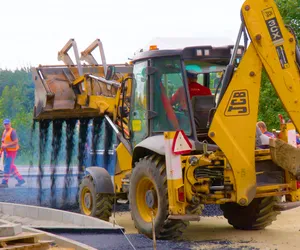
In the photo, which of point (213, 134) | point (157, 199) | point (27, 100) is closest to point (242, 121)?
point (213, 134)

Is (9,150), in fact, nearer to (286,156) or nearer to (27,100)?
(286,156)

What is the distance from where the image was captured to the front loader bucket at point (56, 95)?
15.1 meters

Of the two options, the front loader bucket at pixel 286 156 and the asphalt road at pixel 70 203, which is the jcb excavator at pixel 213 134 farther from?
the asphalt road at pixel 70 203

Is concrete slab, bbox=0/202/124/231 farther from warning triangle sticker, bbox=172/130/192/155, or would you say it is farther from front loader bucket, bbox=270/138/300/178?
front loader bucket, bbox=270/138/300/178

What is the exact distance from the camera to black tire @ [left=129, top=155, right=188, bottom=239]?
10.4 metres

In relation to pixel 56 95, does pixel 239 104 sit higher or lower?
lower

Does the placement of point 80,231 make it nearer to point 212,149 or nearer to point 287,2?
point 212,149

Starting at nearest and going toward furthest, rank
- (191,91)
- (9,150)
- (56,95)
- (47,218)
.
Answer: (191,91)
(47,218)
(56,95)
(9,150)

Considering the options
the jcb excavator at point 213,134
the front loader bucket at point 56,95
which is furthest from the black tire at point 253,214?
the front loader bucket at point 56,95

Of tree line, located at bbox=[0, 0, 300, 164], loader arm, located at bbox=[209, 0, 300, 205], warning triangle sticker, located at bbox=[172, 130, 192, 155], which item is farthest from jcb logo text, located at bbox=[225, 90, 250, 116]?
tree line, located at bbox=[0, 0, 300, 164]

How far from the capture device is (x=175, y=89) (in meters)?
10.9

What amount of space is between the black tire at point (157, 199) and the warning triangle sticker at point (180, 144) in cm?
44

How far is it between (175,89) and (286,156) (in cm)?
180

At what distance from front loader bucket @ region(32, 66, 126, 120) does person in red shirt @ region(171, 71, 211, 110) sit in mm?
3988
